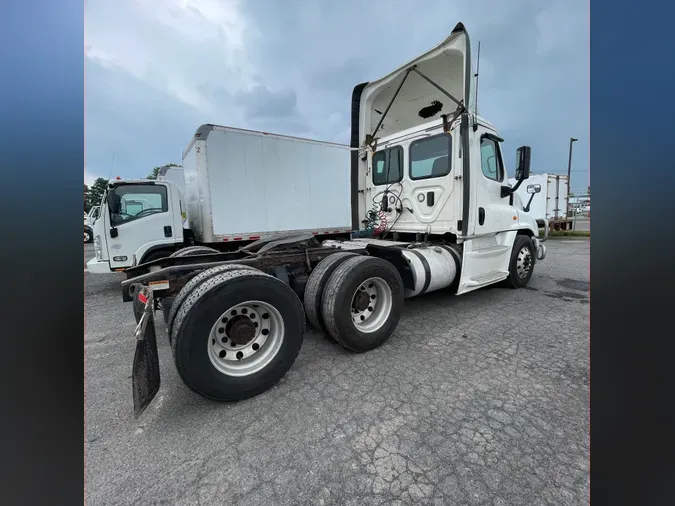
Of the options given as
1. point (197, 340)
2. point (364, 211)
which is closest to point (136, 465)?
point (197, 340)

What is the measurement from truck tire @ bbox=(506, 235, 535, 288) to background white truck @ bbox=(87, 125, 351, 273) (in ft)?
14.9

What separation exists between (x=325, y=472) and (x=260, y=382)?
1011mm

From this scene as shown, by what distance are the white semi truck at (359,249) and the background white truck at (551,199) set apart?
40.5 ft

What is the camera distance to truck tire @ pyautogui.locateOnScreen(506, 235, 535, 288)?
5.89 meters

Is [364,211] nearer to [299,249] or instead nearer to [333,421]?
[299,249]

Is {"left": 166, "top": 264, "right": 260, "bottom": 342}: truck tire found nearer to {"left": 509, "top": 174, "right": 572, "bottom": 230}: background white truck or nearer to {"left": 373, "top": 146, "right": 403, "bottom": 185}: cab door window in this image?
{"left": 373, "top": 146, "right": 403, "bottom": 185}: cab door window

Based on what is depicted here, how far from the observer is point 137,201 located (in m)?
6.62

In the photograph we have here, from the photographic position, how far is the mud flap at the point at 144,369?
2.25 m

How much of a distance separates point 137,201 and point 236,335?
5.54 meters

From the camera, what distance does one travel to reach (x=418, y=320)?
4.52 m

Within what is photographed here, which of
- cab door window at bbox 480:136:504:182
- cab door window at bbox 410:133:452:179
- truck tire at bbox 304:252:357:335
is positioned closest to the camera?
truck tire at bbox 304:252:357:335

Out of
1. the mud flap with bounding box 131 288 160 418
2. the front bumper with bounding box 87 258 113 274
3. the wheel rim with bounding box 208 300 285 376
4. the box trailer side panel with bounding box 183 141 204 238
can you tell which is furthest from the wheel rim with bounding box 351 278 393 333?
the front bumper with bounding box 87 258 113 274

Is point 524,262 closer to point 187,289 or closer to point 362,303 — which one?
point 362,303

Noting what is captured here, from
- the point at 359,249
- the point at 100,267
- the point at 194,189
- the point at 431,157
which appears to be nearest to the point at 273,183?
the point at 194,189
